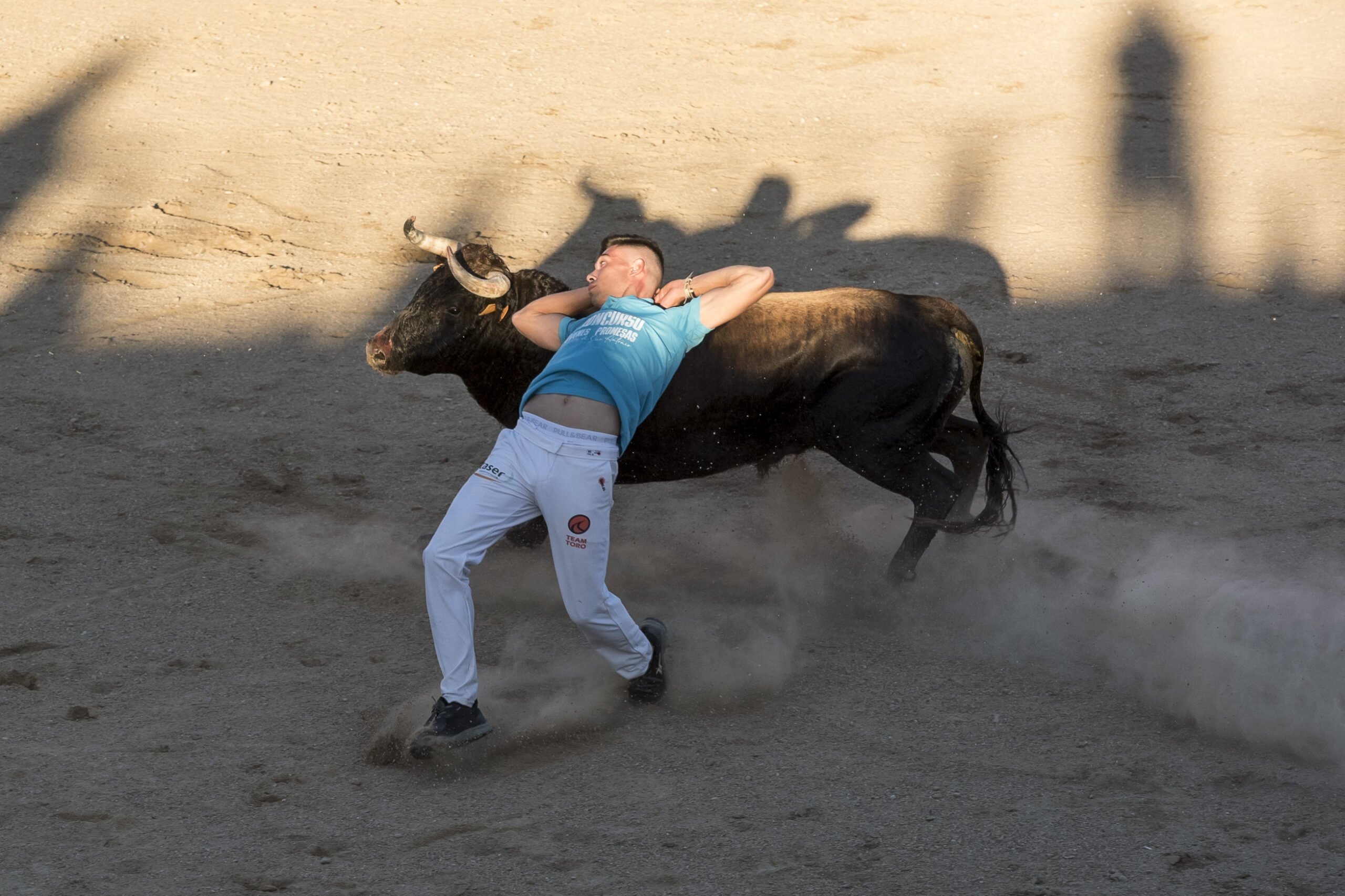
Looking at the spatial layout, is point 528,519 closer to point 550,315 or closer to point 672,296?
point 550,315

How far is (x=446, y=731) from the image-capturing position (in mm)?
4473

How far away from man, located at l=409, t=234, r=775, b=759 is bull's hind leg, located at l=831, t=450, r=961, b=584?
3.37 ft

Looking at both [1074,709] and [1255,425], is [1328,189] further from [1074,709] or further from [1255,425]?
[1074,709]

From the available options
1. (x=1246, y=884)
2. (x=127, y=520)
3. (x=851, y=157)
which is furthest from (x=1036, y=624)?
(x=851, y=157)

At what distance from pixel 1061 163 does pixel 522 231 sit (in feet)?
14.3

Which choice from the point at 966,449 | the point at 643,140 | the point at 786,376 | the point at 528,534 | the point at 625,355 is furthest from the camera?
the point at 643,140

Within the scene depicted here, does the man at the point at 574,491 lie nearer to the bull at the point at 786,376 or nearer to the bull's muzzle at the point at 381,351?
the bull at the point at 786,376

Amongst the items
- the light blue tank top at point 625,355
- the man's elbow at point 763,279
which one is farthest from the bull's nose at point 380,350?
the man's elbow at point 763,279

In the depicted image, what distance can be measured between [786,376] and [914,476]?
70cm

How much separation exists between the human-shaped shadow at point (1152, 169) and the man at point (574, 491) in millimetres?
5280

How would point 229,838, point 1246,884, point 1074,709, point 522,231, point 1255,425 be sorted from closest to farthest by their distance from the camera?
point 1246,884
point 229,838
point 1074,709
point 1255,425
point 522,231

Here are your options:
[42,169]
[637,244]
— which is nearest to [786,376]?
[637,244]

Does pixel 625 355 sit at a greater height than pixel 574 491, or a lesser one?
greater

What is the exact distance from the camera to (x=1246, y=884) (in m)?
3.86
